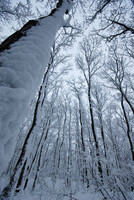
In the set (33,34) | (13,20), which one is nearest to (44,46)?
(33,34)

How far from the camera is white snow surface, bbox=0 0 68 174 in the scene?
52cm

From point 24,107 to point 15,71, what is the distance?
0.31 meters

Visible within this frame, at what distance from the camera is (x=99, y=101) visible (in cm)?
994

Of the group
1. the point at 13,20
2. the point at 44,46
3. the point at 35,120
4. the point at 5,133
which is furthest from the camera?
the point at 13,20

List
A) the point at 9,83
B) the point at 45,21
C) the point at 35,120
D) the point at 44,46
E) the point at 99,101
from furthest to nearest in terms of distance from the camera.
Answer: the point at 99,101 < the point at 35,120 < the point at 45,21 < the point at 44,46 < the point at 9,83

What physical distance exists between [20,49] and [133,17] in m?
7.69

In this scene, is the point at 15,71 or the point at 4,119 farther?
the point at 15,71

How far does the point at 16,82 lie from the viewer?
0.68 m

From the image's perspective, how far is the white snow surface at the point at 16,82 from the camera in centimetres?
52

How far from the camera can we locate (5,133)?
20.4 inches

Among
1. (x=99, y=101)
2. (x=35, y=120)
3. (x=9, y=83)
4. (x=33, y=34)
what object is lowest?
(x=9, y=83)

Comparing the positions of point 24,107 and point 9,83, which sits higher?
point 9,83

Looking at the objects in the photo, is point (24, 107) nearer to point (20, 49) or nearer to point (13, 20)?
point (20, 49)

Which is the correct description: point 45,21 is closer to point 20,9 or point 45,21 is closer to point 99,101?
point 20,9
